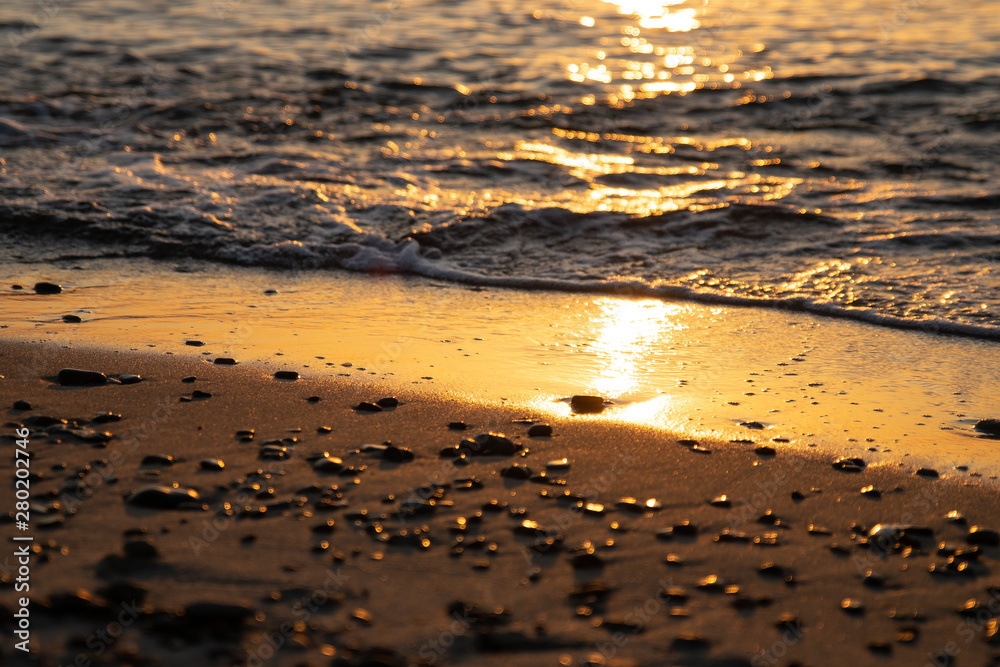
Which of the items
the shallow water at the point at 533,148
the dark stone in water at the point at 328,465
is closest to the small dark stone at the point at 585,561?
the dark stone in water at the point at 328,465

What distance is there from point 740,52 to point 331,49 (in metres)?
7.52

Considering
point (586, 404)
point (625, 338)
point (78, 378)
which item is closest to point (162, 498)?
point (78, 378)

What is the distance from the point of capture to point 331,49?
16.6 m

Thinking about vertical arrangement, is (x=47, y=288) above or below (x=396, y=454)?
above

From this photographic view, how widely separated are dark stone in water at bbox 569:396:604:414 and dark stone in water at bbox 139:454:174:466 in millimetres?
1815

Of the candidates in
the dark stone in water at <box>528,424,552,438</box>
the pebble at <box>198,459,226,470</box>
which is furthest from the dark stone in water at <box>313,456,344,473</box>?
Answer: the dark stone in water at <box>528,424,552,438</box>

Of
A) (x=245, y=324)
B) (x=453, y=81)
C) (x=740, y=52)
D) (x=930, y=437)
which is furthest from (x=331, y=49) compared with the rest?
(x=930, y=437)

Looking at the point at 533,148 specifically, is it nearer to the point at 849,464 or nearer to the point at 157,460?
the point at 849,464

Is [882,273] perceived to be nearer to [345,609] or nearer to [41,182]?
[345,609]

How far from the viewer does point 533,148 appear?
11102mm

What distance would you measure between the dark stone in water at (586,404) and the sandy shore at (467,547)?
0.40 ft

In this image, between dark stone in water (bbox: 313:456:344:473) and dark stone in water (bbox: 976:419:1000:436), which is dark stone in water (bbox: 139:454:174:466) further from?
dark stone in water (bbox: 976:419:1000:436)

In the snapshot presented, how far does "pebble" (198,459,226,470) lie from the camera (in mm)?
3488

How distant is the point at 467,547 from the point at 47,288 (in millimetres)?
4401
